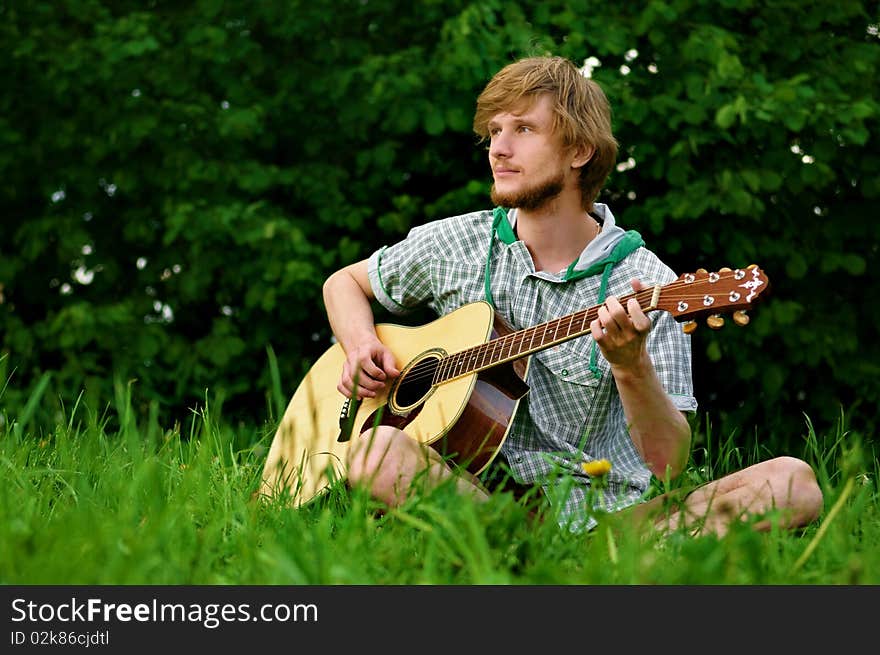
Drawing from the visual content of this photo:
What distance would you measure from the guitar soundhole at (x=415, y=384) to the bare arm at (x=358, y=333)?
0.12ft

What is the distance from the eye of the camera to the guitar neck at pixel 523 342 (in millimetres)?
2568

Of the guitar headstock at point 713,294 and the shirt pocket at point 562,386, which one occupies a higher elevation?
the guitar headstock at point 713,294

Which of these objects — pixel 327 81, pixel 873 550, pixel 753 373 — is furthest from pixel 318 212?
pixel 873 550

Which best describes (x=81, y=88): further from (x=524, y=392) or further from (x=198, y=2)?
(x=524, y=392)

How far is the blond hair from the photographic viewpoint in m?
2.97

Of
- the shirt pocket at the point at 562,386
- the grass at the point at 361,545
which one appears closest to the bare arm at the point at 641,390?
the shirt pocket at the point at 562,386

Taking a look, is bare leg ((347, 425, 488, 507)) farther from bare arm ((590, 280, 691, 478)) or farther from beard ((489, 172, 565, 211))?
beard ((489, 172, 565, 211))

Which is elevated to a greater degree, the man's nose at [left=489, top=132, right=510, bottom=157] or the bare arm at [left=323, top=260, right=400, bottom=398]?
the man's nose at [left=489, top=132, right=510, bottom=157]

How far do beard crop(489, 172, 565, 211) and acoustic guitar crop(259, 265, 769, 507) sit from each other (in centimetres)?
28

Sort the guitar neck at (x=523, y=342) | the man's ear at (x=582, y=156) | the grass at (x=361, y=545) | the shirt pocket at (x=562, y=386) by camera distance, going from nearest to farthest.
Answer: the grass at (x=361, y=545) < the guitar neck at (x=523, y=342) < the shirt pocket at (x=562, y=386) < the man's ear at (x=582, y=156)

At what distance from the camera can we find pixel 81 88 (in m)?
4.85

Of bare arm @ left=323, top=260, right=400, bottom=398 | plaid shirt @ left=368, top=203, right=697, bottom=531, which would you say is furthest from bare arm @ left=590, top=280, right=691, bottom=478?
bare arm @ left=323, top=260, right=400, bottom=398

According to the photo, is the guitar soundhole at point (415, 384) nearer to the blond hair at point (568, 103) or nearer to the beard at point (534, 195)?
the beard at point (534, 195)

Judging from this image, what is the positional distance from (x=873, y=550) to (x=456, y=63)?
2727mm
